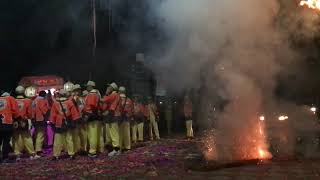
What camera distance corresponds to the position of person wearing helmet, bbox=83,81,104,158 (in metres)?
13.0

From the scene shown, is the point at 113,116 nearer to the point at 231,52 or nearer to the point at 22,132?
the point at 22,132

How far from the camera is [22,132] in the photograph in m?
13.3

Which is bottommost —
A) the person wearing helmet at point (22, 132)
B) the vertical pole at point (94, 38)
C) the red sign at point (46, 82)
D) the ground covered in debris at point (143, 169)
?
the ground covered in debris at point (143, 169)

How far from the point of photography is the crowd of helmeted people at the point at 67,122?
42.0ft

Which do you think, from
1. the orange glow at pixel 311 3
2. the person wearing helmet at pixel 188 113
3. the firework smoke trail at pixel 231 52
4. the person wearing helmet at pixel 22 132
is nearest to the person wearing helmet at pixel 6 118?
the person wearing helmet at pixel 22 132

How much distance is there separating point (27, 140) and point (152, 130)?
5.99m

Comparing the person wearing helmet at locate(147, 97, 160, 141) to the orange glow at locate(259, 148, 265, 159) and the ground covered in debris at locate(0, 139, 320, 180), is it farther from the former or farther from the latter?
the orange glow at locate(259, 148, 265, 159)

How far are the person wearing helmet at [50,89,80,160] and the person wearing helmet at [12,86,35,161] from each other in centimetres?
84

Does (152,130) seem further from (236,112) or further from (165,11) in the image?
(165,11)

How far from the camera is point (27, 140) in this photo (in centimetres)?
1327

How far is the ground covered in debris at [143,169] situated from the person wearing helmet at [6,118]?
0.68 m

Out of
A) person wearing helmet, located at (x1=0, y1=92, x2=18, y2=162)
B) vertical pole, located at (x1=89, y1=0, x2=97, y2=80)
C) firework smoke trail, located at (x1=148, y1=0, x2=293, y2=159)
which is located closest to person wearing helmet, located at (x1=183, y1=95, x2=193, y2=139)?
firework smoke trail, located at (x1=148, y1=0, x2=293, y2=159)

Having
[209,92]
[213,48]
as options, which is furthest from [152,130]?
[213,48]

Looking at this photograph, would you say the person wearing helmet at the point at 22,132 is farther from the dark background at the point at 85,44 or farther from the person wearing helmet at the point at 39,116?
the dark background at the point at 85,44
